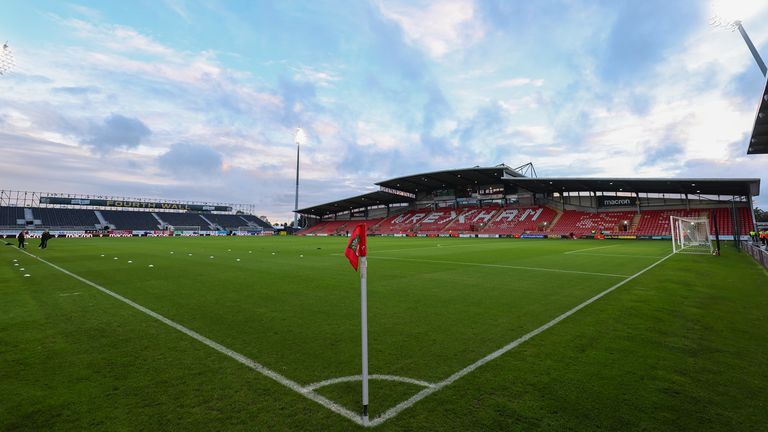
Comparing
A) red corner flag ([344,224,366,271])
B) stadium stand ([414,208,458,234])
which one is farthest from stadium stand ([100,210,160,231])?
red corner flag ([344,224,366,271])

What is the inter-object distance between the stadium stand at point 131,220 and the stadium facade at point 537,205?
1455 inches

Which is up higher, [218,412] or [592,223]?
[592,223]

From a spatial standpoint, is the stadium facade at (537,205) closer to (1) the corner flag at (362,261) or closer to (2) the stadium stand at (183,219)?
(2) the stadium stand at (183,219)

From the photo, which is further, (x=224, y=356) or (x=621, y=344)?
(x=621, y=344)

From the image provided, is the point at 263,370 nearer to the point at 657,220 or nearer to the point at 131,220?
the point at 657,220

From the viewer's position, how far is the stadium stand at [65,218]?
7031 centimetres

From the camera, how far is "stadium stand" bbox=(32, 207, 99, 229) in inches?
2768

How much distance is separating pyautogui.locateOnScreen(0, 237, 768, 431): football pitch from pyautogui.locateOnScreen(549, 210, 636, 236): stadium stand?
43.6 meters

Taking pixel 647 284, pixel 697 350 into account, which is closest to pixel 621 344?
pixel 697 350

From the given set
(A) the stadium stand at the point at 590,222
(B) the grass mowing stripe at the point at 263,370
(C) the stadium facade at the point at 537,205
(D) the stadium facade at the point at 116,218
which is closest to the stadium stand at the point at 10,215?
(D) the stadium facade at the point at 116,218

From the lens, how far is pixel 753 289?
9.26 m

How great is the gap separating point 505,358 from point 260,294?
643cm

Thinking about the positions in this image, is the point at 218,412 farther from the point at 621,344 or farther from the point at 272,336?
the point at 621,344

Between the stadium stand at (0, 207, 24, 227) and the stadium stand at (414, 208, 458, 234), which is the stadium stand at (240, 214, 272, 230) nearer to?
the stadium stand at (0, 207, 24, 227)
